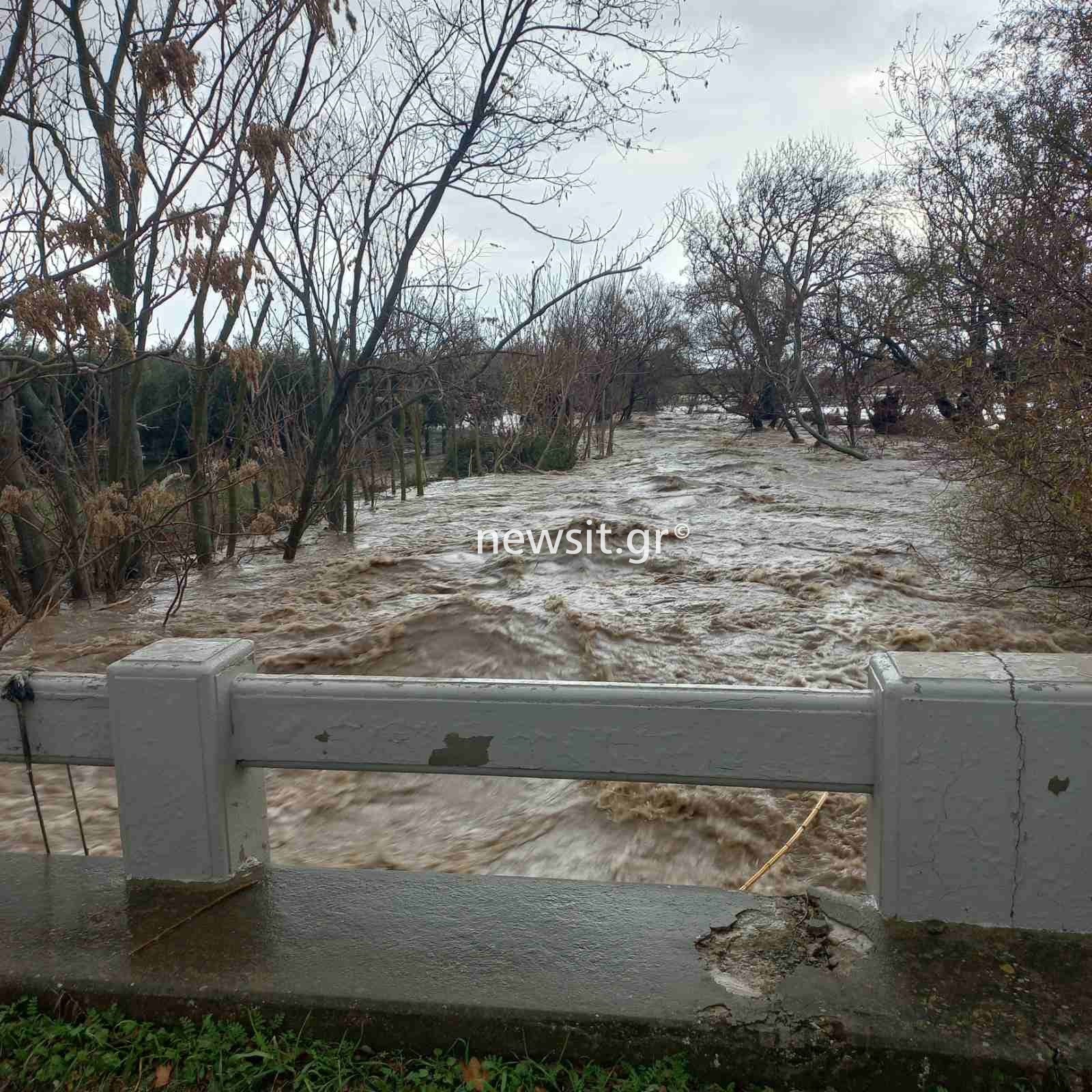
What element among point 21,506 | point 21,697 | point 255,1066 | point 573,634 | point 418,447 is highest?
point 418,447

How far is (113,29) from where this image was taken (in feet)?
21.9

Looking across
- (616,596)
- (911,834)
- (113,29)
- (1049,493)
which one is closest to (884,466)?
(616,596)

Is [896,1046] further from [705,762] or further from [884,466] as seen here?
[884,466]

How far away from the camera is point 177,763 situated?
227 centimetres

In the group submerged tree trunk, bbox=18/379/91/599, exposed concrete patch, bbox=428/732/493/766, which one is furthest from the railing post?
submerged tree trunk, bbox=18/379/91/599

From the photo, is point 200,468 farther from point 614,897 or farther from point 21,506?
point 614,897

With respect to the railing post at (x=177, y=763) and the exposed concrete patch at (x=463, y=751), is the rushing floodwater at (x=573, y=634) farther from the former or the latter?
the exposed concrete patch at (x=463, y=751)

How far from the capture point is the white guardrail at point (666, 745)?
2012mm

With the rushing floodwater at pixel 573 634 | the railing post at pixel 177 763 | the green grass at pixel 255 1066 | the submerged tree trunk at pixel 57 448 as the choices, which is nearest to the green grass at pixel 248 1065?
the green grass at pixel 255 1066

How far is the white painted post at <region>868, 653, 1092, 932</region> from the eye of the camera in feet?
6.52

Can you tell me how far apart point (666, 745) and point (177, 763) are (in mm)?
1165

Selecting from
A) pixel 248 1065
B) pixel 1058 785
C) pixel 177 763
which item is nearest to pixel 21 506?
pixel 177 763

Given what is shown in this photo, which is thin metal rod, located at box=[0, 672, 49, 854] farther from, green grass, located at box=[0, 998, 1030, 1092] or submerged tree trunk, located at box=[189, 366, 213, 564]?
submerged tree trunk, located at box=[189, 366, 213, 564]

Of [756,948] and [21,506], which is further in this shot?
[21,506]
